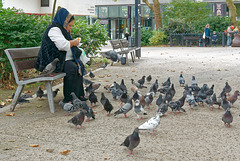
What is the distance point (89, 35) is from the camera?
15.3m

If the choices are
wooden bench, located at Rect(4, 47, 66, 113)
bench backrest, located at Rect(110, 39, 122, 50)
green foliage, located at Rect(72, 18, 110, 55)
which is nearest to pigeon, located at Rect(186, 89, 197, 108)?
wooden bench, located at Rect(4, 47, 66, 113)

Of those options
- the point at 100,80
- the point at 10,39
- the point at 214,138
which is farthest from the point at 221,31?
the point at 214,138

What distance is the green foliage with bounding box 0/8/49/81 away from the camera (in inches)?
375

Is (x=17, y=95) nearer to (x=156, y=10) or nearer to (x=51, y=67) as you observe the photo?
(x=51, y=67)

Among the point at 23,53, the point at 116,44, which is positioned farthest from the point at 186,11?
the point at 23,53

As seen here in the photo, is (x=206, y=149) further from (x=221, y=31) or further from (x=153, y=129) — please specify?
(x=221, y=31)

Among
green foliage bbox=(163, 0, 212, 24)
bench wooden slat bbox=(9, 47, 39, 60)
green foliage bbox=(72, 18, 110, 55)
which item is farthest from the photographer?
green foliage bbox=(163, 0, 212, 24)

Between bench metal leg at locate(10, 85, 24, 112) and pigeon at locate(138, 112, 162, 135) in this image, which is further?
bench metal leg at locate(10, 85, 24, 112)

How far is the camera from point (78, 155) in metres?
4.71

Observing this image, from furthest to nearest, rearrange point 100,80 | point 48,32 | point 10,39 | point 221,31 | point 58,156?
point 221,31
point 100,80
point 10,39
point 48,32
point 58,156

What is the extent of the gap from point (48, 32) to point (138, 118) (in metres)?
2.36

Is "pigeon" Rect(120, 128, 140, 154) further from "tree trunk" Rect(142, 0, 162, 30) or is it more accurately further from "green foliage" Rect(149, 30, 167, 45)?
"tree trunk" Rect(142, 0, 162, 30)

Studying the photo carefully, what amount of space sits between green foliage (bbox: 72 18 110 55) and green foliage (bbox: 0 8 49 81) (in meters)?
3.18

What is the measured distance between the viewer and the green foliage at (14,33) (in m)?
9.53
